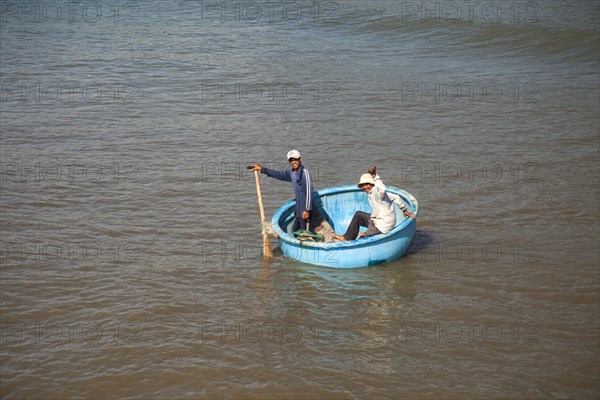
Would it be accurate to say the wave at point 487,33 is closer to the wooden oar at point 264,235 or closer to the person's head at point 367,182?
the person's head at point 367,182

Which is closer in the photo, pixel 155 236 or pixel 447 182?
pixel 155 236

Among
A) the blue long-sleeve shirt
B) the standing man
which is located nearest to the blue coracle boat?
the standing man

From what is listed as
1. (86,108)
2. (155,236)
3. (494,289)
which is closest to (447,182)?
(494,289)

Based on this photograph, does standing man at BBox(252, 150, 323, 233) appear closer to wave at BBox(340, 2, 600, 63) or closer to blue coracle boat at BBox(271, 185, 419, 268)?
blue coracle boat at BBox(271, 185, 419, 268)

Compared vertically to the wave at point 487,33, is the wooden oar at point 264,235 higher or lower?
lower

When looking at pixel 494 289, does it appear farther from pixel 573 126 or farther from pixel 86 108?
pixel 86 108

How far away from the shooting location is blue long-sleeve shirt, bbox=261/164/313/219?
9.58 meters

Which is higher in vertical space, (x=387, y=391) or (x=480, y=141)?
(x=480, y=141)

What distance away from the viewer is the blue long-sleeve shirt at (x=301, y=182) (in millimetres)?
9578

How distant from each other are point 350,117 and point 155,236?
611 centimetres

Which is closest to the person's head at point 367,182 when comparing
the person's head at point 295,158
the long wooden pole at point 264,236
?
the person's head at point 295,158

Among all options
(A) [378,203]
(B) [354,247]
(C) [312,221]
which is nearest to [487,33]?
(C) [312,221]

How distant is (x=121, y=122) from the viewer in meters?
15.1

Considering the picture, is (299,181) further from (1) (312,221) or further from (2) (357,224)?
(2) (357,224)
